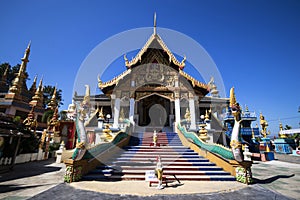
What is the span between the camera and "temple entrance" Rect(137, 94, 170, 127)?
16.5 meters

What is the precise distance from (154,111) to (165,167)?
36.7 feet

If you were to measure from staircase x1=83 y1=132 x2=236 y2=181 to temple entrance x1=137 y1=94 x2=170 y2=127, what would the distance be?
8.44 meters

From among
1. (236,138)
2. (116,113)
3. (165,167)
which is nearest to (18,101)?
(116,113)

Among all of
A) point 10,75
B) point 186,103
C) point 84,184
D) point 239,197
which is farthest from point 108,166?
point 10,75

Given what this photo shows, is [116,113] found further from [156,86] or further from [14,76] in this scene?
[14,76]

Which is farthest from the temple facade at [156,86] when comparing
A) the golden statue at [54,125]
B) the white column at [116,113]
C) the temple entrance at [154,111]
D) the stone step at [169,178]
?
the stone step at [169,178]

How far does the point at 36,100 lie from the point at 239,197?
31.2 meters

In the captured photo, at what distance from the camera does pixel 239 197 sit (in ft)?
12.4

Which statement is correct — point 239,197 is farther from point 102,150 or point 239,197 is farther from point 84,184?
point 102,150

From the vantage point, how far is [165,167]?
602 cm

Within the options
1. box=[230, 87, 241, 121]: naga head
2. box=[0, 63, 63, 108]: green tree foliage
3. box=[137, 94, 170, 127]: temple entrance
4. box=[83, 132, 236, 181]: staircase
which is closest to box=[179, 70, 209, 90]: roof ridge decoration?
box=[137, 94, 170, 127]: temple entrance

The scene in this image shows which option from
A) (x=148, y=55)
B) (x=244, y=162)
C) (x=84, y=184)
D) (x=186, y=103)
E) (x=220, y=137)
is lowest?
(x=84, y=184)

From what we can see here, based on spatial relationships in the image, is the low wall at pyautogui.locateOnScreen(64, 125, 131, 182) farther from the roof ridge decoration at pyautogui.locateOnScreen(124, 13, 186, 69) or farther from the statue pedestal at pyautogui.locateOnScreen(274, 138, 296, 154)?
the statue pedestal at pyautogui.locateOnScreen(274, 138, 296, 154)

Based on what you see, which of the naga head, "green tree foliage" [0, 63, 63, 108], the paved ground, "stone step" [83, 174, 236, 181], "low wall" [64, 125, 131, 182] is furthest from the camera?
"green tree foliage" [0, 63, 63, 108]
